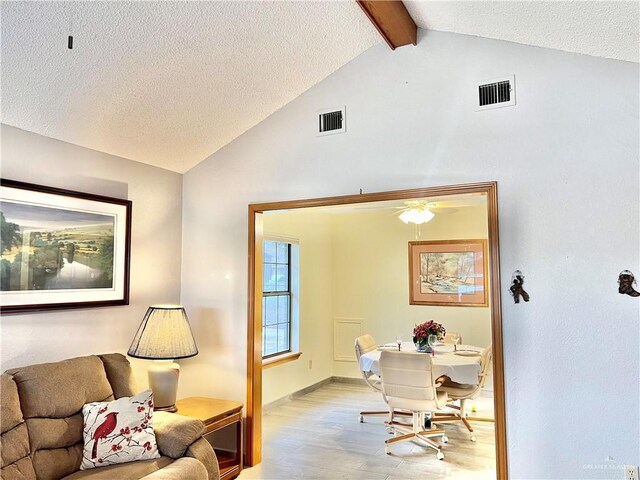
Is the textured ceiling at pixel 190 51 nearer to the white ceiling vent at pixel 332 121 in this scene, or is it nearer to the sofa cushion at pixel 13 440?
the white ceiling vent at pixel 332 121

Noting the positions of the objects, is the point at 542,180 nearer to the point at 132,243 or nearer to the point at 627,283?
the point at 627,283

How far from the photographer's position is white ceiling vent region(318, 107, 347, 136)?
352 cm

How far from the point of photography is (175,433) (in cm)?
273

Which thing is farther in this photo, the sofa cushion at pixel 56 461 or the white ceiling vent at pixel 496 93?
the white ceiling vent at pixel 496 93

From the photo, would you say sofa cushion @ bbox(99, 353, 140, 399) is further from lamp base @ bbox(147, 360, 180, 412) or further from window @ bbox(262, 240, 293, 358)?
window @ bbox(262, 240, 293, 358)

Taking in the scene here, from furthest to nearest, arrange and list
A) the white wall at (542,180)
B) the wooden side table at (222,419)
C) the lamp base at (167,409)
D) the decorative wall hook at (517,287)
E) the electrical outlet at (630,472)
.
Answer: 1. the wooden side table at (222,419)
2. the lamp base at (167,409)
3. the decorative wall hook at (517,287)
4. the white wall at (542,180)
5. the electrical outlet at (630,472)

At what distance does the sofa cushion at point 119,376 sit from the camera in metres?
3.01

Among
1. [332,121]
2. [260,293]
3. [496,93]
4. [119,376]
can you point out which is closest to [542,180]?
[496,93]

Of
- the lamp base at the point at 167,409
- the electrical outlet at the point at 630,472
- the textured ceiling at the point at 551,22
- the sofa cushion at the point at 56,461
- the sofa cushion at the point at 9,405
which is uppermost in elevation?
the textured ceiling at the point at 551,22

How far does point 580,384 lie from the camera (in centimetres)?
265

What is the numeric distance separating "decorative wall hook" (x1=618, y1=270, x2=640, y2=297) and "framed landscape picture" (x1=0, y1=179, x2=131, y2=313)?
3.38m

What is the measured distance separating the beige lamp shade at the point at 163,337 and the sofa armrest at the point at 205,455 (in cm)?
74

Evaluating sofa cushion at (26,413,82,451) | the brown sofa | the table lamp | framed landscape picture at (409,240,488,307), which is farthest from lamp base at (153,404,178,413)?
framed landscape picture at (409,240,488,307)

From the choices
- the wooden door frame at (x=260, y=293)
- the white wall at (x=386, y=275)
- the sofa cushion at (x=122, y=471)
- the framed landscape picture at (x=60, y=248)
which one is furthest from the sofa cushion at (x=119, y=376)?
the white wall at (x=386, y=275)
